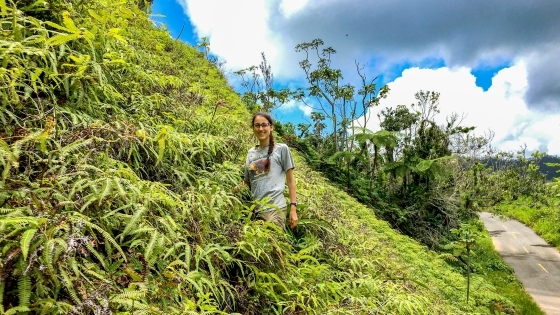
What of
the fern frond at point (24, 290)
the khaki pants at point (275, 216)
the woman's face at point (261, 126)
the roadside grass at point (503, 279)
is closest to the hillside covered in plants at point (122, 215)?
the fern frond at point (24, 290)

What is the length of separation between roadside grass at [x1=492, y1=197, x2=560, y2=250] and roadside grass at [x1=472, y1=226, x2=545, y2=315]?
615 cm

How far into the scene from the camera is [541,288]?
1697 centimetres

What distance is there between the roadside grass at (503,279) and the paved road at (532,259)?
28.9 inches

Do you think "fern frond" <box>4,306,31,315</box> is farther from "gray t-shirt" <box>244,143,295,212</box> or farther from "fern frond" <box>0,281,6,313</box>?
"gray t-shirt" <box>244,143,295,212</box>

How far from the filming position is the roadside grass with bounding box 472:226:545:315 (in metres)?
12.9

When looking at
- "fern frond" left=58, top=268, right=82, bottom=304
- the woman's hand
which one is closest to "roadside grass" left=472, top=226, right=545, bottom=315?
the woman's hand

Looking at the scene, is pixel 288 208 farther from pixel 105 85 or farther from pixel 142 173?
pixel 105 85

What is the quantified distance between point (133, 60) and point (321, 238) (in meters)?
3.48

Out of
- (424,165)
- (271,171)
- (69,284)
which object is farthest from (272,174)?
(424,165)

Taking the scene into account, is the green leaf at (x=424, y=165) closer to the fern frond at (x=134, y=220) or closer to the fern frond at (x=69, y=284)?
the fern frond at (x=134, y=220)

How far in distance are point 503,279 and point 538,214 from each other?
1863 centimetres

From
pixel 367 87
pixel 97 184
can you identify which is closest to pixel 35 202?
pixel 97 184

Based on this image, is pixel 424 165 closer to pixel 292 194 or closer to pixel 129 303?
pixel 292 194

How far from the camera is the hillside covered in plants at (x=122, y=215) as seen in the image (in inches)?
64.4
